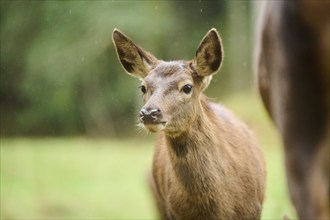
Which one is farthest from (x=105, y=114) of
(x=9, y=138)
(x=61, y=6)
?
(x=61, y=6)

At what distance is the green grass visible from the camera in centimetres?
1223

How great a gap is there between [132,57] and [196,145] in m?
0.67

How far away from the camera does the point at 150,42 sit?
16.0 metres

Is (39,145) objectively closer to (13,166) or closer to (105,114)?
(13,166)

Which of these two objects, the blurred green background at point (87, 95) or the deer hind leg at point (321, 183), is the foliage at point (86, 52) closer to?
the blurred green background at point (87, 95)

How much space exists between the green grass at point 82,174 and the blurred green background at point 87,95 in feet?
0.07

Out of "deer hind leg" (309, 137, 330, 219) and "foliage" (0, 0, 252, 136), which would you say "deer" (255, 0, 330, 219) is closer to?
"deer hind leg" (309, 137, 330, 219)

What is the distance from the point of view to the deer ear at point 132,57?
627 cm

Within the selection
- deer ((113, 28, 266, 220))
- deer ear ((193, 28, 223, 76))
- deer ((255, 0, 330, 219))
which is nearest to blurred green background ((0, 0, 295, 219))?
deer ((113, 28, 266, 220))

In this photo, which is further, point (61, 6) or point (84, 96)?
point (84, 96)

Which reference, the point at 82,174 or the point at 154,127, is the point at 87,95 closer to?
the point at 82,174

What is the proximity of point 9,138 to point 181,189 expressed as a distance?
7825 mm

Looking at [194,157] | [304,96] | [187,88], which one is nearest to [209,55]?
[187,88]

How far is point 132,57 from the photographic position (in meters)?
6.41
